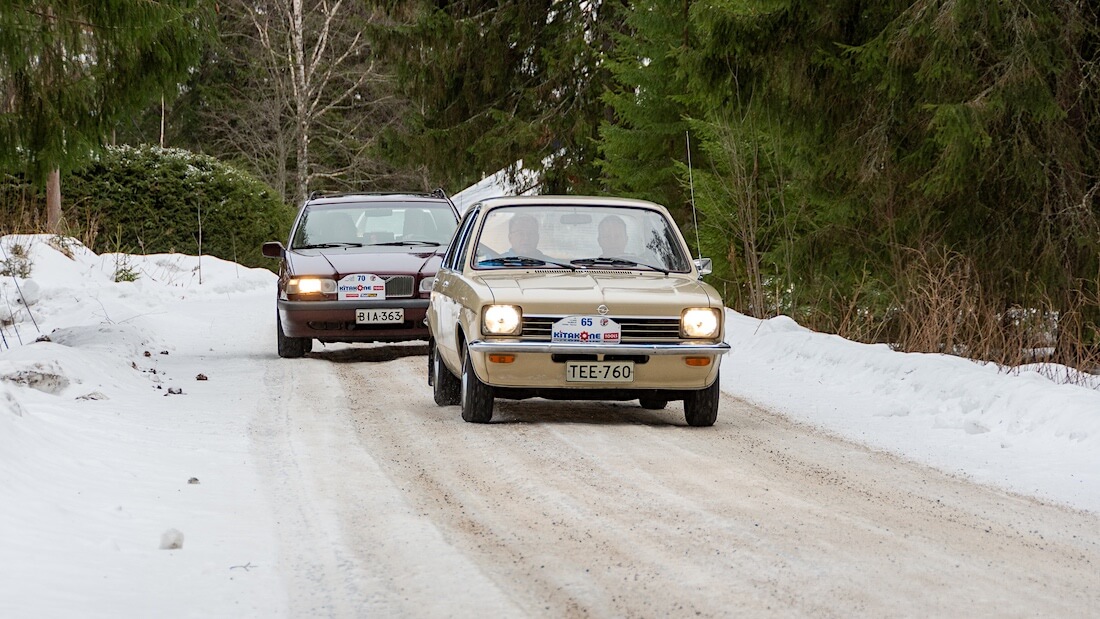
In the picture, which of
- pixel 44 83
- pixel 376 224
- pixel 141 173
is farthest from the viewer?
pixel 141 173

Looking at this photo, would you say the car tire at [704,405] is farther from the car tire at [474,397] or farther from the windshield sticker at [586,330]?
the car tire at [474,397]

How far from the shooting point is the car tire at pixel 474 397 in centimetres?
910

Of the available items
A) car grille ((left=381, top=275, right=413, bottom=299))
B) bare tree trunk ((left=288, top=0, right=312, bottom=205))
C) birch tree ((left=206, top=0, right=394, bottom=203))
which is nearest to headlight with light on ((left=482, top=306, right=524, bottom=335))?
car grille ((left=381, top=275, right=413, bottom=299))

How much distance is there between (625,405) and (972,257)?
5363 millimetres

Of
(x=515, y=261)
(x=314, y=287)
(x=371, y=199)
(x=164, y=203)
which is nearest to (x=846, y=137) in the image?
(x=371, y=199)

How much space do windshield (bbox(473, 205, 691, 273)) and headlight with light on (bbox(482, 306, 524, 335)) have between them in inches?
36.2

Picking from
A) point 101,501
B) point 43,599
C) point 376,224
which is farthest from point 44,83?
point 43,599

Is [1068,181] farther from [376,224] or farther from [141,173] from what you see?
[141,173]

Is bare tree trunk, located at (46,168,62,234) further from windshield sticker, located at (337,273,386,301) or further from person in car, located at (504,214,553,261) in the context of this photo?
person in car, located at (504,214,553,261)

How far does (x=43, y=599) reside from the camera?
4773 millimetres

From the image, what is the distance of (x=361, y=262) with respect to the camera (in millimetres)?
13953

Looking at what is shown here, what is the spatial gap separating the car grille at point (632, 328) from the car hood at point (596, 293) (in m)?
0.04

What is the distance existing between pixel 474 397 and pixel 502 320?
1.92 ft

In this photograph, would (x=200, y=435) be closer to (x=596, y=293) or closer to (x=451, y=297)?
(x=451, y=297)
